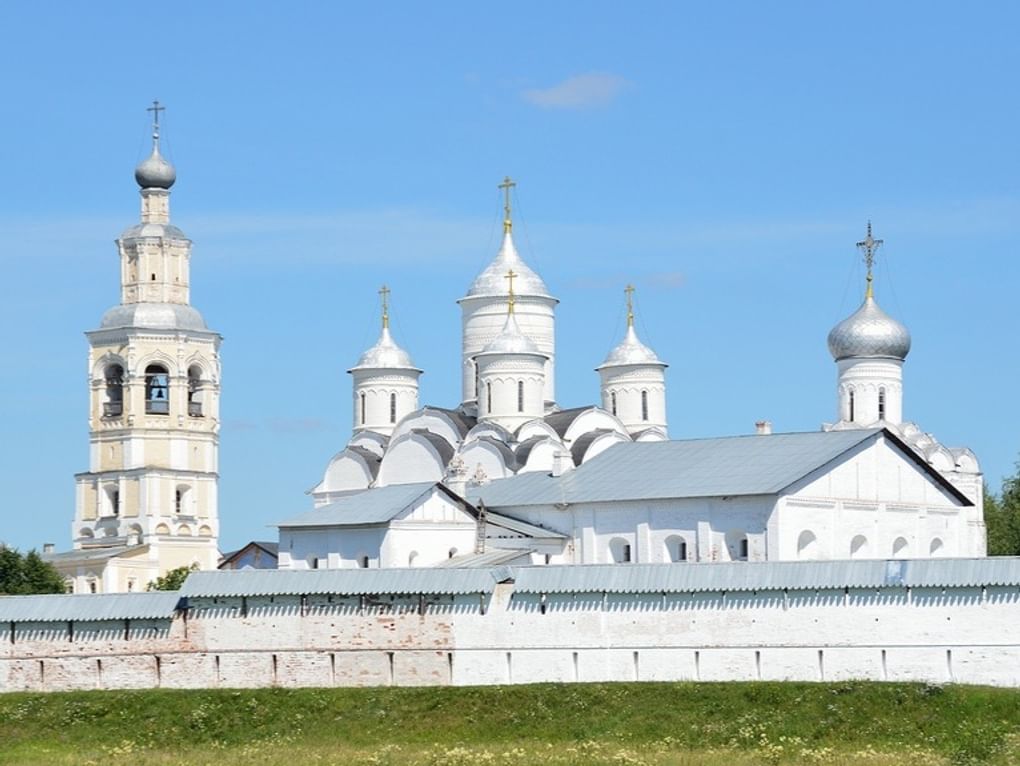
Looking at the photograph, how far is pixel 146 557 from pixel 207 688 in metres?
23.8

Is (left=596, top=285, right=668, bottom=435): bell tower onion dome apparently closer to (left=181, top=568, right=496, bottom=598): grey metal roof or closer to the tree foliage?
the tree foliage

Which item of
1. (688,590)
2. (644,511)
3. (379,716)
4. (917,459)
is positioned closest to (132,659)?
(379,716)

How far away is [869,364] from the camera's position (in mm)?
54656

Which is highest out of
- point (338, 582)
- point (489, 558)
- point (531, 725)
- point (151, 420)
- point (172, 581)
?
point (151, 420)

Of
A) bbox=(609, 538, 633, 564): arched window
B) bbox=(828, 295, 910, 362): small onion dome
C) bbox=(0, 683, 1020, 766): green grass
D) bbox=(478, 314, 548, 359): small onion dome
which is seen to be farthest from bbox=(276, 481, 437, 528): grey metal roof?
bbox=(828, 295, 910, 362): small onion dome

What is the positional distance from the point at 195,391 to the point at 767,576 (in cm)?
2760

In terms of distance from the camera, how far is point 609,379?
56094 millimetres

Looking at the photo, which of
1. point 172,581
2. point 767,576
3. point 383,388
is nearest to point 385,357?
point 383,388

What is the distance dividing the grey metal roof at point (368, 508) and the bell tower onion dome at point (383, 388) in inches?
389

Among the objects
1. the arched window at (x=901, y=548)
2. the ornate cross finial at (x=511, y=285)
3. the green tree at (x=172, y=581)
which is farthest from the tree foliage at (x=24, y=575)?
Answer: the arched window at (x=901, y=548)

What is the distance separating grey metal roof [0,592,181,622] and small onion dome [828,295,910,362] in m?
22.0

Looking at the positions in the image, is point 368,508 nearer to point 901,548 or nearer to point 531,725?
point 901,548

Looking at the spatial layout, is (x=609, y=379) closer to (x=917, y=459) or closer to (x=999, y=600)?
(x=917, y=459)

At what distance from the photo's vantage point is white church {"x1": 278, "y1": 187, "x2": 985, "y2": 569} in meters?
42.0
